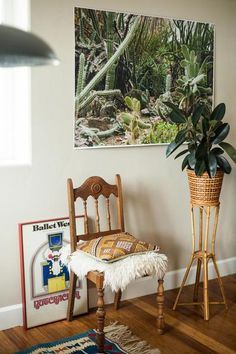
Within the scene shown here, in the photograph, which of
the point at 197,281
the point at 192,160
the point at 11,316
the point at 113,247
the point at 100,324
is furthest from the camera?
the point at 197,281

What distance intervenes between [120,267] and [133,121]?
1.16 metres

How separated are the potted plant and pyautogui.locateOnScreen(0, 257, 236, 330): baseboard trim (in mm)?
796

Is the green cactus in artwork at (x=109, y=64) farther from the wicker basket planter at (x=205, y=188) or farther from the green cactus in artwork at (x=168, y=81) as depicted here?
the wicker basket planter at (x=205, y=188)

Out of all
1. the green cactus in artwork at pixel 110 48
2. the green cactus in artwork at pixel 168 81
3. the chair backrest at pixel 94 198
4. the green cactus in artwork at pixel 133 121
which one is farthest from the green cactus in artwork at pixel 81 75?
the green cactus in artwork at pixel 168 81

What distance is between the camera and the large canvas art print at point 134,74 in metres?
3.37

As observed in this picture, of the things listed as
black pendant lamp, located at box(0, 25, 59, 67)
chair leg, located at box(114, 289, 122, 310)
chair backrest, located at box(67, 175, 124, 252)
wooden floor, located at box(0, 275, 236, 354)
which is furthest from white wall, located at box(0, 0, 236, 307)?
black pendant lamp, located at box(0, 25, 59, 67)

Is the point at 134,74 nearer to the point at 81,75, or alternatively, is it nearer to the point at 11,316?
the point at 81,75

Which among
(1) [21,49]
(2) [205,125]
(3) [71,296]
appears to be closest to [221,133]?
(2) [205,125]

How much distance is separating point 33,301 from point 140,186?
44.6 inches

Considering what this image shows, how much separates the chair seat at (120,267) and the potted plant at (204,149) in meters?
0.61

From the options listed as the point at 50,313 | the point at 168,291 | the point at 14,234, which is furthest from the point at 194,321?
the point at 14,234

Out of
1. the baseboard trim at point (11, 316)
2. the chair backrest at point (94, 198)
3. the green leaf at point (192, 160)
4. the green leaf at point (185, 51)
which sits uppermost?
the green leaf at point (185, 51)

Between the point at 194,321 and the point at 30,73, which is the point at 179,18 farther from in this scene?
the point at 194,321

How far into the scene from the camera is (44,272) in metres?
3.32
